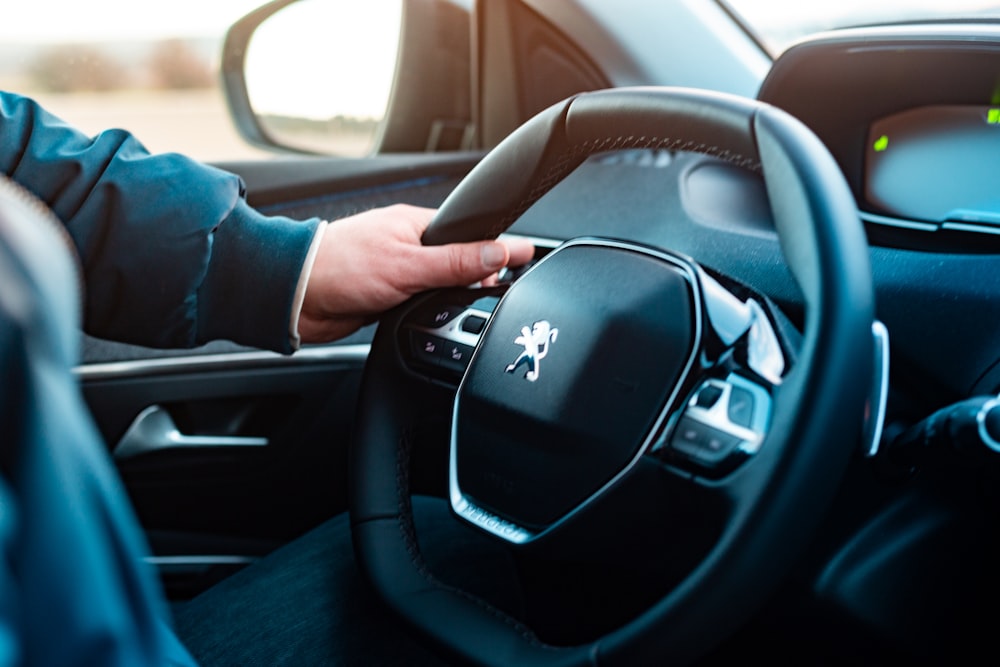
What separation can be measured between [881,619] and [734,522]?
380 mm

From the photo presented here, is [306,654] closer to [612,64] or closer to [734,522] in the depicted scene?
[734,522]

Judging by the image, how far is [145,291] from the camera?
3.65 feet

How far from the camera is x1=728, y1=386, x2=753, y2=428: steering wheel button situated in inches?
29.5

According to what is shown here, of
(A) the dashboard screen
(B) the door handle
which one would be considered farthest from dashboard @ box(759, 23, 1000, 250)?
(B) the door handle

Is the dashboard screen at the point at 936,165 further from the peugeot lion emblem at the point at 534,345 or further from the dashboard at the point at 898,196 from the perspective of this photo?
the peugeot lion emblem at the point at 534,345

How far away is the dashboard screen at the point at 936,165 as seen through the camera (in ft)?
3.85

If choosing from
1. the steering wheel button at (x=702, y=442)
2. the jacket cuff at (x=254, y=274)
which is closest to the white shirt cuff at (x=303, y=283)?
the jacket cuff at (x=254, y=274)

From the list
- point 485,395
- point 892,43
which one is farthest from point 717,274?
point 892,43

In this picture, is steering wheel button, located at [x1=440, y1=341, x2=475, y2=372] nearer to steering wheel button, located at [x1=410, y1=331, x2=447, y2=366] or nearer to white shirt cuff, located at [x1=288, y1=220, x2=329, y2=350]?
steering wheel button, located at [x1=410, y1=331, x2=447, y2=366]

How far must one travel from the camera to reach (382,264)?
1.12 meters

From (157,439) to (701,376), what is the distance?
1.13 m

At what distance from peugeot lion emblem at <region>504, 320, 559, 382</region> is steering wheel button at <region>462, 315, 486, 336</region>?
0.10m

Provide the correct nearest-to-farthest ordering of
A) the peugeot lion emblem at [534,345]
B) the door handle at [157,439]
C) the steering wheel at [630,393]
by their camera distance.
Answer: the steering wheel at [630,393], the peugeot lion emblem at [534,345], the door handle at [157,439]

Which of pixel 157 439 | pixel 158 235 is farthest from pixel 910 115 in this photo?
pixel 157 439
